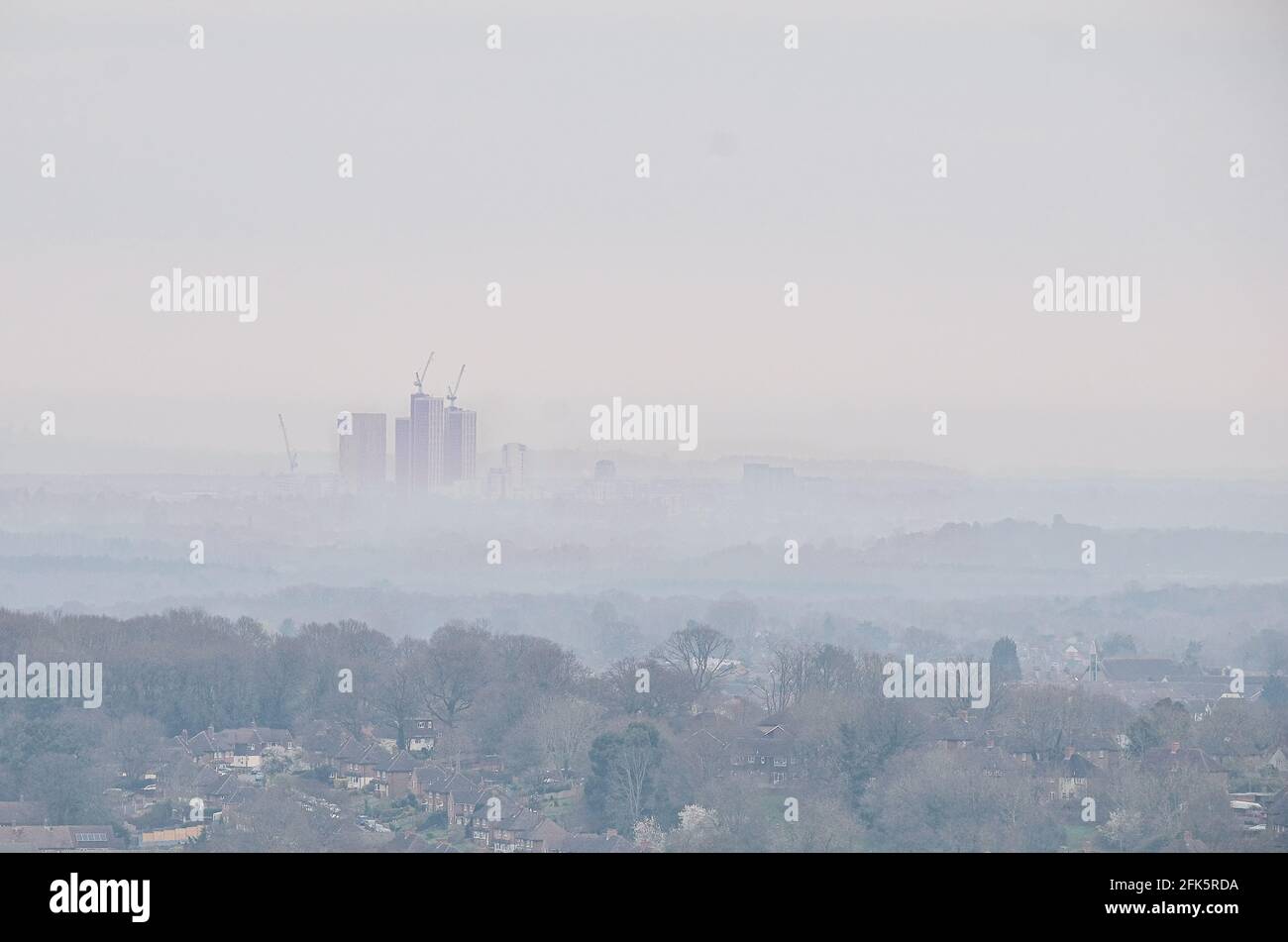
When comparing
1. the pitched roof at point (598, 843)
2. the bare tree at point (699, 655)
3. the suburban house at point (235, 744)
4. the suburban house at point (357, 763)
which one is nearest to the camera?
the pitched roof at point (598, 843)

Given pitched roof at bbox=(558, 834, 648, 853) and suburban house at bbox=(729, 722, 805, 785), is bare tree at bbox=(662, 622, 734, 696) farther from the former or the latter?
pitched roof at bbox=(558, 834, 648, 853)

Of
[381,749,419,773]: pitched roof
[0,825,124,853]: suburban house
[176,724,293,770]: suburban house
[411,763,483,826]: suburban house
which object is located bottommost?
[0,825,124,853]: suburban house

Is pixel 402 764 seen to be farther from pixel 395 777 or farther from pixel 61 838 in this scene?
pixel 61 838

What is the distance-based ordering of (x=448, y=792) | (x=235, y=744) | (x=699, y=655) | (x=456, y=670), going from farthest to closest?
(x=699, y=655) < (x=456, y=670) < (x=235, y=744) < (x=448, y=792)

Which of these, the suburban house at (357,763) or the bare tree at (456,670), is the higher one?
the bare tree at (456,670)

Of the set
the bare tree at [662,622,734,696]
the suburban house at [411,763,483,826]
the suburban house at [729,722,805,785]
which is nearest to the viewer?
the suburban house at [411,763,483,826]

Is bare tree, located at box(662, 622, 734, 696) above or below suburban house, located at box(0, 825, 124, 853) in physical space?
above

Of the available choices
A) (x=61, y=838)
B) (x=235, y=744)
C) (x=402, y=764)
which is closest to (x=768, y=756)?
(x=402, y=764)

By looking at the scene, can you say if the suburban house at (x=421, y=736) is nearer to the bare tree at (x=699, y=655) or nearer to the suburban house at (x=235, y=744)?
the suburban house at (x=235, y=744)

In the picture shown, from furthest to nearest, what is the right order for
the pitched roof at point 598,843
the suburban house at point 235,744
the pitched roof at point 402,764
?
the suburban house at point 235,744, the pitched roof at point 402,764, the pitched roof at point 598,843

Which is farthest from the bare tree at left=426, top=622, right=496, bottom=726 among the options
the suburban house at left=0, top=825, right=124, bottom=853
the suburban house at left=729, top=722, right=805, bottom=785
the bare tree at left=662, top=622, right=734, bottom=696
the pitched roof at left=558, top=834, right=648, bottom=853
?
the suburban house at left=0, top=825, right=124, bottom=853

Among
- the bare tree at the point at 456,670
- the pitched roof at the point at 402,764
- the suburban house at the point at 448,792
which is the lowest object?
the suburban house at the point at 448,792

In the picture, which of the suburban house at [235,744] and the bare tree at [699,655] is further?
the bare tree at [699,655]

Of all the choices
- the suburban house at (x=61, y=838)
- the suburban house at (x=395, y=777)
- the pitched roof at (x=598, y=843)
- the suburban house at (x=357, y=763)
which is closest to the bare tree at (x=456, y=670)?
the suburban house at (x=357, y=763)
